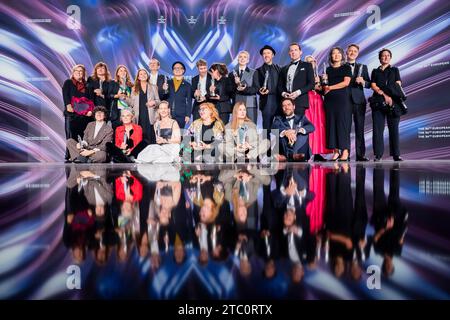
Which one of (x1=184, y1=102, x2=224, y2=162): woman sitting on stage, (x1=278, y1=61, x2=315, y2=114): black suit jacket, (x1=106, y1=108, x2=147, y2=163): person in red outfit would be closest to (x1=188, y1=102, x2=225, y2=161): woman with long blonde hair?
(x1=184, y1=102, x2=224, y2=162): woman sitting on stage

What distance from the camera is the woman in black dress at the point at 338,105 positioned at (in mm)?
4215

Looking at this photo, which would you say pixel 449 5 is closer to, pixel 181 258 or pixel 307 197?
pixel 307 197

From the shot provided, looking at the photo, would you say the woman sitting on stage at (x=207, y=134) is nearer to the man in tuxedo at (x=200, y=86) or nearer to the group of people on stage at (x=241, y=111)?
the group of people on stage at (x=241, y=111)

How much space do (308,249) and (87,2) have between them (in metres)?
6.08

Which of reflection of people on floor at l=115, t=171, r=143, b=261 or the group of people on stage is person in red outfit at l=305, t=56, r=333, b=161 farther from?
reflection of people on floor at l=115, t=171, r=143, b=261

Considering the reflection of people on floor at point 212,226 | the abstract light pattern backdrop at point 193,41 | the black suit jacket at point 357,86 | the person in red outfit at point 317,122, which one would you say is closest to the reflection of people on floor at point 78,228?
the reflection of people on floor at point 212,226

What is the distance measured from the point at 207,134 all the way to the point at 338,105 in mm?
1466

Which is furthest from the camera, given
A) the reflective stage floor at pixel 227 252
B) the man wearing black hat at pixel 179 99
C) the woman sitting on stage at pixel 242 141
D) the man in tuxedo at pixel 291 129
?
the man wearing black hat at pixel 179 99

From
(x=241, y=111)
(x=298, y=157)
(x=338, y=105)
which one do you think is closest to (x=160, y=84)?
(x=241, y=111)

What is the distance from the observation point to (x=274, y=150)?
4.08 metres

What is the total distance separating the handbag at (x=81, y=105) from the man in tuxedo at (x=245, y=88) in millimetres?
1770

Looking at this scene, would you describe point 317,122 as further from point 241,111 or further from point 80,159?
point 80,159

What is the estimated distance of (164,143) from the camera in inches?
164

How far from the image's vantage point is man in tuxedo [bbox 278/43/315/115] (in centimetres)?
405
